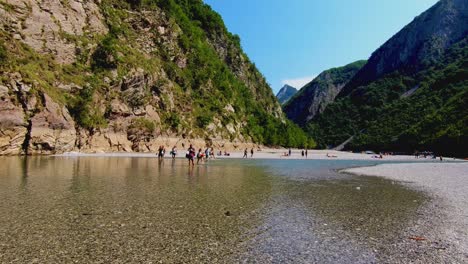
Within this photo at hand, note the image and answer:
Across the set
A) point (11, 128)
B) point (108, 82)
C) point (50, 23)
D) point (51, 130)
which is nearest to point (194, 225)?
point (11, 128)

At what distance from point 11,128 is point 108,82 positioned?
79.0 ft

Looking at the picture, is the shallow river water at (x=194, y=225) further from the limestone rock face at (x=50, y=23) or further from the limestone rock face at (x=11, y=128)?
the limestone rock face at (x=50, y=23)

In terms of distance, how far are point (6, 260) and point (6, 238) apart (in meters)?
1.72

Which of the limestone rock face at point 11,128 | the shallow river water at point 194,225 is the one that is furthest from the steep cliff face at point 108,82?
the shallow river water at point 194,225

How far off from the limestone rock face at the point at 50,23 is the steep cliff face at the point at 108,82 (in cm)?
19

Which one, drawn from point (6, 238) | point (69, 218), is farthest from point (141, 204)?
point (6, 238)

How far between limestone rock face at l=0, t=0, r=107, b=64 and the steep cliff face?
19 cm

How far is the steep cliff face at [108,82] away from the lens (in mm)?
50250

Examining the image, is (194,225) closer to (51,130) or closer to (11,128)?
(11,128)

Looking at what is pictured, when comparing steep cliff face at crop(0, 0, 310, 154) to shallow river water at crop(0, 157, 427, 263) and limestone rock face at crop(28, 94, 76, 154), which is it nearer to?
limestone rock face at crop(28, 94, 76, 154)

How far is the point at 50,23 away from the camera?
6500 cm

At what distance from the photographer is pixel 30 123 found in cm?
4888

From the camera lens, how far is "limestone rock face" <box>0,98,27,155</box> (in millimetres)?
45375

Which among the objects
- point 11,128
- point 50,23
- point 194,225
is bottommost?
point 194,225
